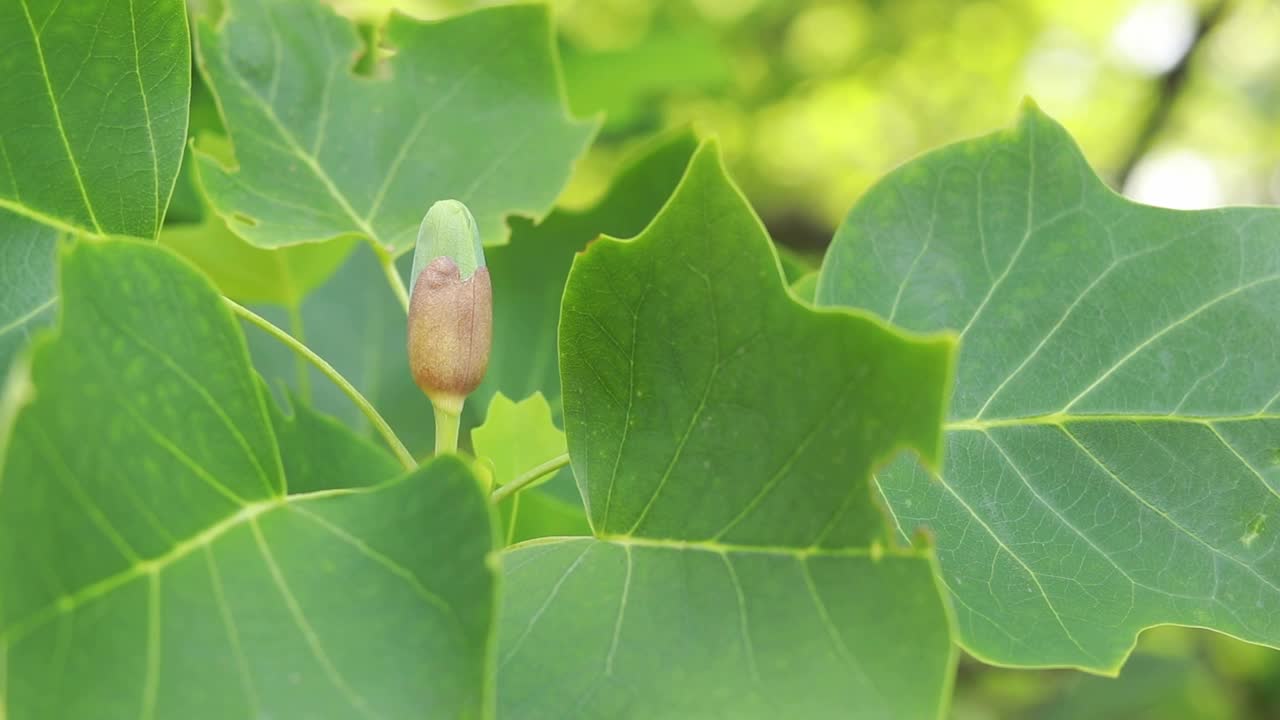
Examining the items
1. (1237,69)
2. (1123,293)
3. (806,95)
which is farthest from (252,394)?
(1237,69)

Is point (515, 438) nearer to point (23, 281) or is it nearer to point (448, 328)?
point (448, 328)

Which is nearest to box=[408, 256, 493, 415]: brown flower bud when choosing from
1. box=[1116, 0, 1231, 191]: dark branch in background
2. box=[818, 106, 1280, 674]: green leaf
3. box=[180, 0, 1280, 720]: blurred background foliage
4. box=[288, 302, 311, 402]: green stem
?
box=[818, 106, 1280, 674]: green leaf

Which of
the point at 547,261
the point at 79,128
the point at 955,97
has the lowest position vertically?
the point at 955,97

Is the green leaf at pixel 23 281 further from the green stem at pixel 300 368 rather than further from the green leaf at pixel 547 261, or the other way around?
the green leaf at pixel 547 261

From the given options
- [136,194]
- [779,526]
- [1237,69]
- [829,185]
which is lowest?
[829,185]

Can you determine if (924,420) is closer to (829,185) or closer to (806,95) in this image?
(806,95)

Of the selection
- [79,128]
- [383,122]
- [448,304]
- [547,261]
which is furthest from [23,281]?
[547,261]
